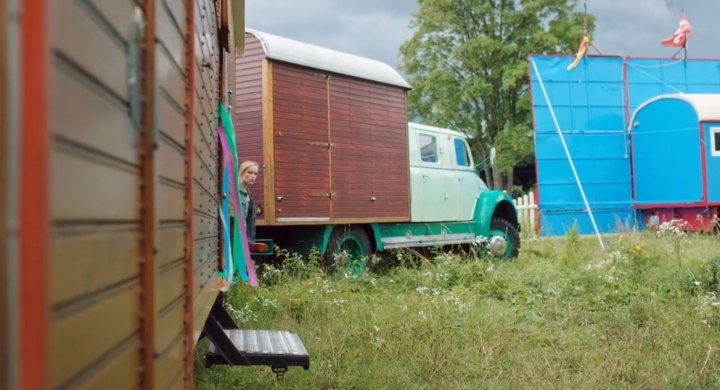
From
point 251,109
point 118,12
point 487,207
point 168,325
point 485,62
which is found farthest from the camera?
point 485,62

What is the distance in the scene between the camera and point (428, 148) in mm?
9836

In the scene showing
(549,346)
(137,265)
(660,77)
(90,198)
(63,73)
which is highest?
(660,77)

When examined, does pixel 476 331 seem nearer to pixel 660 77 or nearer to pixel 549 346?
pixel 549 346

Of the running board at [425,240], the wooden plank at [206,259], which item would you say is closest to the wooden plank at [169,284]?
the wooden plank at [206,259]

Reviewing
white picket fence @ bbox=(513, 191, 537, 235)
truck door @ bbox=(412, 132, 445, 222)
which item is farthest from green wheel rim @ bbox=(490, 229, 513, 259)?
white picket fence @ bbox=(513, 191, 537, 235)

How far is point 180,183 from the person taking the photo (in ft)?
6.14

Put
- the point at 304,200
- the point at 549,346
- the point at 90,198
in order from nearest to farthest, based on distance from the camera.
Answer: the point at 90,198, the point at 549,346, the point at 304,200

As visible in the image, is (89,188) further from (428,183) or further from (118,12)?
(428,183)

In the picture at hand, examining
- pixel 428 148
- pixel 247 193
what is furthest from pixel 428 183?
pixel 247 193

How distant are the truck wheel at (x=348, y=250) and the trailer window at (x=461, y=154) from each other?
95.6 inches

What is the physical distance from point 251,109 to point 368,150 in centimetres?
179

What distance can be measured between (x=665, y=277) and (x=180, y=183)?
20.4 ft

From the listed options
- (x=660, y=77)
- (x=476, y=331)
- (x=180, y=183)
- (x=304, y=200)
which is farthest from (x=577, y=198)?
(x=180, y=183)

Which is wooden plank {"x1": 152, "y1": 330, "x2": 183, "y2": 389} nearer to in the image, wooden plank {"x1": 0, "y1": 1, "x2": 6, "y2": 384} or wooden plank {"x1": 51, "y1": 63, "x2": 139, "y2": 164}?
wooden plank {"x1": 51, "y1": 63, "x2": 139, "y2": 164}
